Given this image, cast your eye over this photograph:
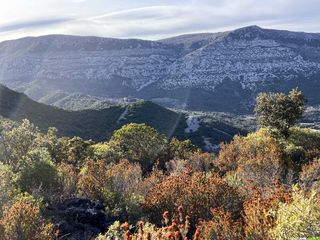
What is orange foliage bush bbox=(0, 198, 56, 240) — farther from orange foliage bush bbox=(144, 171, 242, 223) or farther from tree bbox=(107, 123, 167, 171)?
tree bbox=(107, 123, 167, 171)

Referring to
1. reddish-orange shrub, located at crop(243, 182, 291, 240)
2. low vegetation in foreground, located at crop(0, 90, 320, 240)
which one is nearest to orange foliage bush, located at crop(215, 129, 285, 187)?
low vegetation in foreground, located at crop(0, 90, 320, 240)

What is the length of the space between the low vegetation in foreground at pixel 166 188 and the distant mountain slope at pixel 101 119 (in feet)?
208

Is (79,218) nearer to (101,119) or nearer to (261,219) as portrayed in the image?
(261,219)

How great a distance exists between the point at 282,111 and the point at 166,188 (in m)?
31.1

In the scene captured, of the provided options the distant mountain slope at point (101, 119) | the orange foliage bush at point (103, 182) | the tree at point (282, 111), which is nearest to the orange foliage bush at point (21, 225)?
the orange foliage bush at point (103, 182)

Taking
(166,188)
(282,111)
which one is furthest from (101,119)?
(166,188)

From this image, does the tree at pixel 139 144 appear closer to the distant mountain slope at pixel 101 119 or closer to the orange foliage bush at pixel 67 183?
the orange foliage bush at pixel 67 183

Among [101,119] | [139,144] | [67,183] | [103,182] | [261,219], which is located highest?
[261,219]

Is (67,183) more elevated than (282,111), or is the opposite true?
(282,111)

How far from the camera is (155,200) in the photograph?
29.2 meters

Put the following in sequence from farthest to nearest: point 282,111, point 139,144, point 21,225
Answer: point 139,144 < point 282,111 < point 21,225

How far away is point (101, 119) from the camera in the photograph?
158 metres

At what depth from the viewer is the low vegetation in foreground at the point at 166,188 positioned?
18.8m

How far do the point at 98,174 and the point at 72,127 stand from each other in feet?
358
